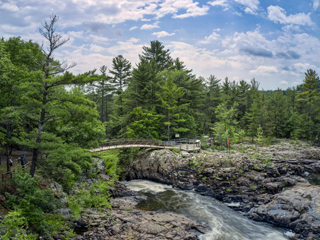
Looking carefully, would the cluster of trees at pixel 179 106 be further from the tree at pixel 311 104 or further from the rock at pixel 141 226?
the rock at pixel 141 226

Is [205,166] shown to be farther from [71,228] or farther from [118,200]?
[71,228]

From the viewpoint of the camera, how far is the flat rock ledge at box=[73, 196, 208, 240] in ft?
39.7

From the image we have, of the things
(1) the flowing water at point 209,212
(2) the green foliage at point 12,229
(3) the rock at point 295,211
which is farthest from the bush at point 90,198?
(3) the rock at point 295,211

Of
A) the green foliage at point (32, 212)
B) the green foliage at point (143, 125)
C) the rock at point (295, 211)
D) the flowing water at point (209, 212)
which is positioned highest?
the green foliage at point (143, 125)

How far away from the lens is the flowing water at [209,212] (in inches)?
540

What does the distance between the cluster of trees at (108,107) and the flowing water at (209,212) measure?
7.57 meters

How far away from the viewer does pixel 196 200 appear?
19.6 metres

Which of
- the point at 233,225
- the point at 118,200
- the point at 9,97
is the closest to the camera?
the point at 9,97

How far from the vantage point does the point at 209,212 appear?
55.7 feet

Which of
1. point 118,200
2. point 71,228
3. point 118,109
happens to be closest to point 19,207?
point 71,228

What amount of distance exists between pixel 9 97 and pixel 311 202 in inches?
894

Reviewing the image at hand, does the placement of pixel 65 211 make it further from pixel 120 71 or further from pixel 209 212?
pixel 120 71

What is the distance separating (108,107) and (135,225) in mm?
47432

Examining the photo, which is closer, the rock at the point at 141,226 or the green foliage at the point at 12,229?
the green foliage at the point at 12,229
